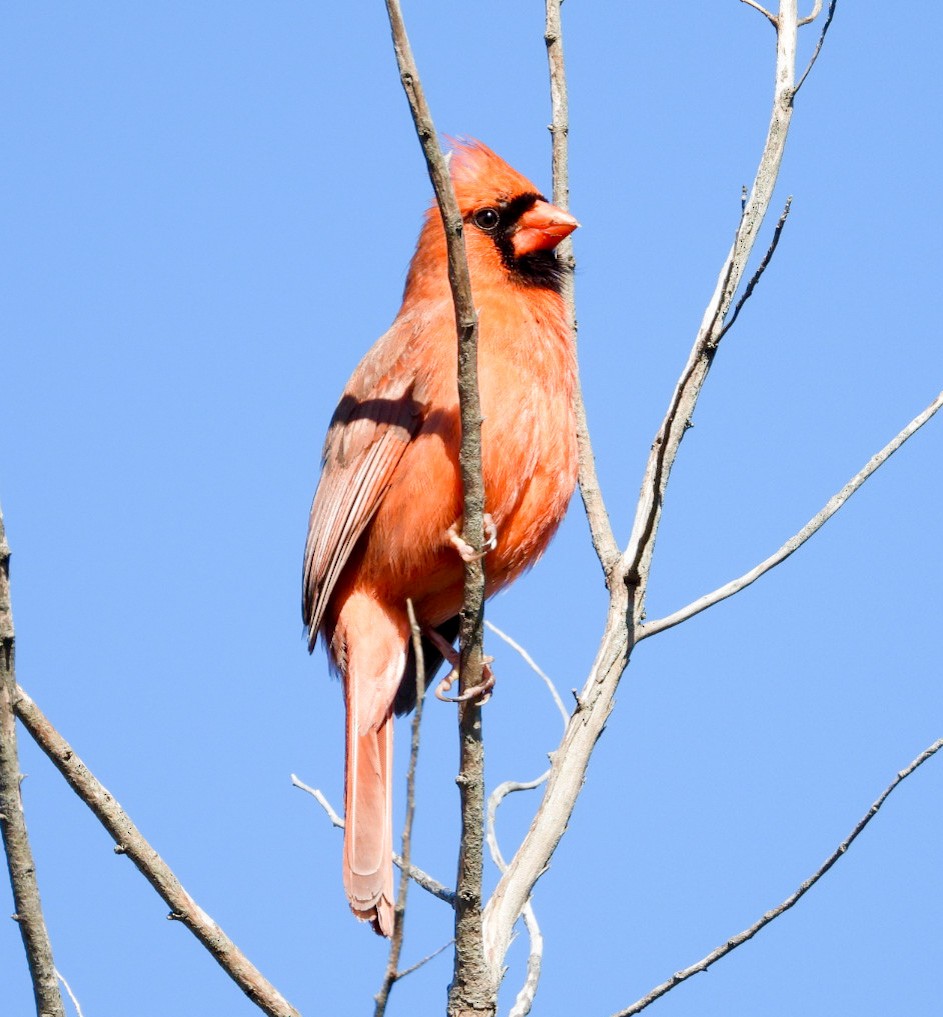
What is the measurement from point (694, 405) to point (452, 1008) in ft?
4.71

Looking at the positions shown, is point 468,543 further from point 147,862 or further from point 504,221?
point 504,221

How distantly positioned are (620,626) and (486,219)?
1.49m

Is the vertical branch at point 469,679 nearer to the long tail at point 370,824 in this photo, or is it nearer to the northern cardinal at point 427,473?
the long tail at point 370,824

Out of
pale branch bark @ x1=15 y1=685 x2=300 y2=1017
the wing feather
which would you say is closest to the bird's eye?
the wing feather

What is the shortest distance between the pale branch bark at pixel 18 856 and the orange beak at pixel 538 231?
2286 millimetres

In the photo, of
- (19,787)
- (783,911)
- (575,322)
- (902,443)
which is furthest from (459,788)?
(575,322)

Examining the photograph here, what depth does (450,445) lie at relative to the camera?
3641mm

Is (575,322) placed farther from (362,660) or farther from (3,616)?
(3,616)

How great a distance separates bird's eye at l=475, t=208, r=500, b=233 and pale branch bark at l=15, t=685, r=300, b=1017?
218 centimetres

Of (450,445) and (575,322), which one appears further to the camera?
(575,322)

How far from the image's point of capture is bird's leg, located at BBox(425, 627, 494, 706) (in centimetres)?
291

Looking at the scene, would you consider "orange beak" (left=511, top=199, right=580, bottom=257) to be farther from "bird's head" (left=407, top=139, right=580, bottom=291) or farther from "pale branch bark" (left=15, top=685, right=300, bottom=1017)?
"pale branch bark" (left=15, top=685, right=300, bottom=1017)

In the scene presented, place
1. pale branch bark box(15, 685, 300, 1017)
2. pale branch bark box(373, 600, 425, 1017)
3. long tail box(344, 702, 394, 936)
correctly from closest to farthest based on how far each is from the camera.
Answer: pale branch bark box(373, 600, 425, 1017) → pale branch bark box(15, 685, 300, 1017) → long tail box(344, 702, 394, 936)

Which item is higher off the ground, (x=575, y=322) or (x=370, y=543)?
(x=575, y=322)
